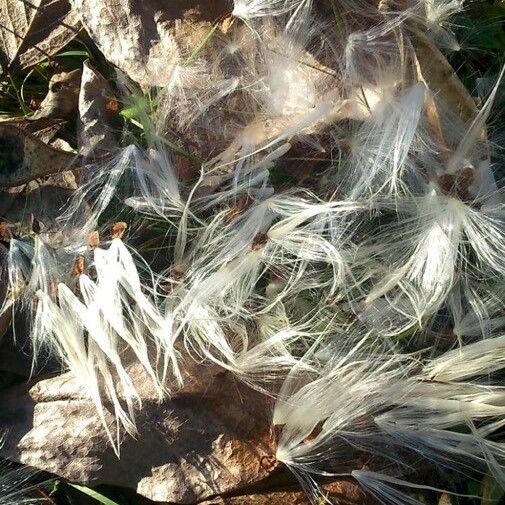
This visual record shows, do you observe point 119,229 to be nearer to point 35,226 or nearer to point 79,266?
point 79,266

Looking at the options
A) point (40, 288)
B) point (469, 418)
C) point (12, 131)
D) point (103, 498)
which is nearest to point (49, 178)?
point (12, 131)

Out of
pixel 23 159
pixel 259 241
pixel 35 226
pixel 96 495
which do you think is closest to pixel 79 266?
pixel 35 226

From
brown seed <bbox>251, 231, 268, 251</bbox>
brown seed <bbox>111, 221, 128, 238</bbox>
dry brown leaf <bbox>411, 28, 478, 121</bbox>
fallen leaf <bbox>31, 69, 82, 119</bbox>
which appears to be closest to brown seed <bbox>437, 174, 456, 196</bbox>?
dry brown leaf <bbox>411, 28, 478, 121</bbox>

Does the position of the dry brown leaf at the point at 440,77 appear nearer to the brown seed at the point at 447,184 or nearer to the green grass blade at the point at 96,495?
the brown seed at the point at 447,184

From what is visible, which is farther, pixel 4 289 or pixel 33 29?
pixel 33 29

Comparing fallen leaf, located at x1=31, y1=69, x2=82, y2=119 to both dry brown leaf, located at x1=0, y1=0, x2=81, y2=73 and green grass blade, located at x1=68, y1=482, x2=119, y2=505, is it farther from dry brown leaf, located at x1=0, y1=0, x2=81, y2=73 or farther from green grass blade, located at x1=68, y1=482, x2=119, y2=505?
green grass blade, located at x1=68, y1=482, x2=119, y2=505

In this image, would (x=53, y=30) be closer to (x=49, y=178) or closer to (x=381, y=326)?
(x=49, y=178)
